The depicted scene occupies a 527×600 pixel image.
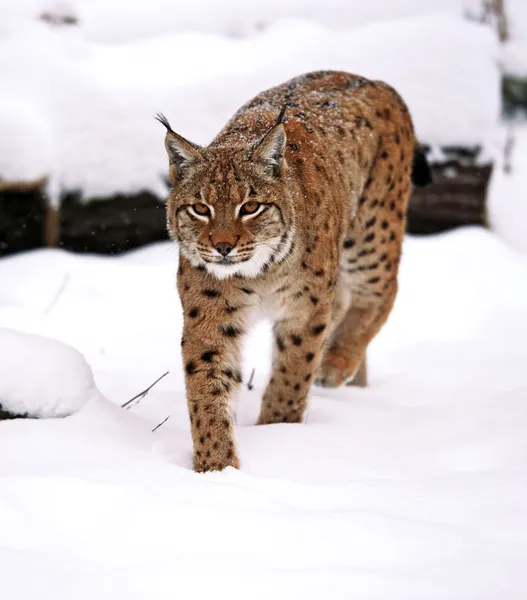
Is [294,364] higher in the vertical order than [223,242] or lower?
lower

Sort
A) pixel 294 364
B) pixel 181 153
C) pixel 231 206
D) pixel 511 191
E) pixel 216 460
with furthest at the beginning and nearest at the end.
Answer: pixel 511 191, pixel 294 364, pixel 181 153, pixel 231 206, pixel 216 460

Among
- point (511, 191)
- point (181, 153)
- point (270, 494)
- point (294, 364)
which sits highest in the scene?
point (181, 153)

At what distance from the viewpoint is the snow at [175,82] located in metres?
6.45

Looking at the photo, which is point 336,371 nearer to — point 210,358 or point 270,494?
point 210,358

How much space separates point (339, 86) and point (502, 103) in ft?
19.1

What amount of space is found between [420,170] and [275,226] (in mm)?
2113

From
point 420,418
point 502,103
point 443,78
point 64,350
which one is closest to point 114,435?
point 64,350

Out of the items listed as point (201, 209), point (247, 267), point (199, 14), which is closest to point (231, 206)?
point (201, 209)

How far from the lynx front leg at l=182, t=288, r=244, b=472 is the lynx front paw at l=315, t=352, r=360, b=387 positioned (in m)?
1.56

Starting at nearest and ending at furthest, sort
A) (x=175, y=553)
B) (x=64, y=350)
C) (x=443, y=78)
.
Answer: (x=175, y=553)
(x=64, y=350)
(x=443, y=78)

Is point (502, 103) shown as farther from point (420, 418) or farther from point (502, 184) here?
point (420, 418)

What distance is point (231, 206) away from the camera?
3.52m

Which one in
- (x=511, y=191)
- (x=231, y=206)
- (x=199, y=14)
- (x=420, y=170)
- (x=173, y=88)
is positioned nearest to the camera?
(x=231, y=206)

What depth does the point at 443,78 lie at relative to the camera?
7.43 m
